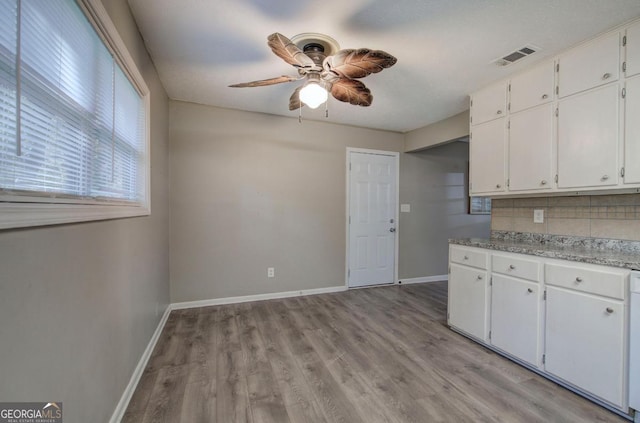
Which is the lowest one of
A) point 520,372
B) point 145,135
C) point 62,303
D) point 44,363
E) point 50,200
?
point 520,372

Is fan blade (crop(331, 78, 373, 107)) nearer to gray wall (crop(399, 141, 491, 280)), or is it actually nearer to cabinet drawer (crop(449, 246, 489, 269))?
cabinet drawer (crop(449, 246, 489, 269))

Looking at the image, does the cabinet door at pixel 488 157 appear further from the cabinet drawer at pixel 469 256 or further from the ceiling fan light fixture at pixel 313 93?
the ceiling fan light fixture at pixel 313 93

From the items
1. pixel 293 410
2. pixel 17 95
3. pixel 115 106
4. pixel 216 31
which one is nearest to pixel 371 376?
pixel 293 410

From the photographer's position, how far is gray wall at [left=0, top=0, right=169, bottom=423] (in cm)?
75

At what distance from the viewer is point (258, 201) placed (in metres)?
3.49

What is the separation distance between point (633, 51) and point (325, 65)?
201 centimetres

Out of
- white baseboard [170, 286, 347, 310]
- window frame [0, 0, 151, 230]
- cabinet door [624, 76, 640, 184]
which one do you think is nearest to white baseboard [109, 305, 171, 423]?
white baseboard [170, 286, 347, 310]

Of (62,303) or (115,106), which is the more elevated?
(115,106)

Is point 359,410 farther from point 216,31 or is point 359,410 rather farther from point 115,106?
point 216,31

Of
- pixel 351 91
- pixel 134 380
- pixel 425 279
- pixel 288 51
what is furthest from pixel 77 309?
pixel 425 279

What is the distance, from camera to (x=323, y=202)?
12.5 ft

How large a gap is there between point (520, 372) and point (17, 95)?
10.3 ft

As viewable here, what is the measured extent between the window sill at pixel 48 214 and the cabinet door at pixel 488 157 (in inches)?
120

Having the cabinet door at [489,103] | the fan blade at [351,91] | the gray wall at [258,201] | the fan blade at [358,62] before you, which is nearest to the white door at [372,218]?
the gray wall at [258,201]
